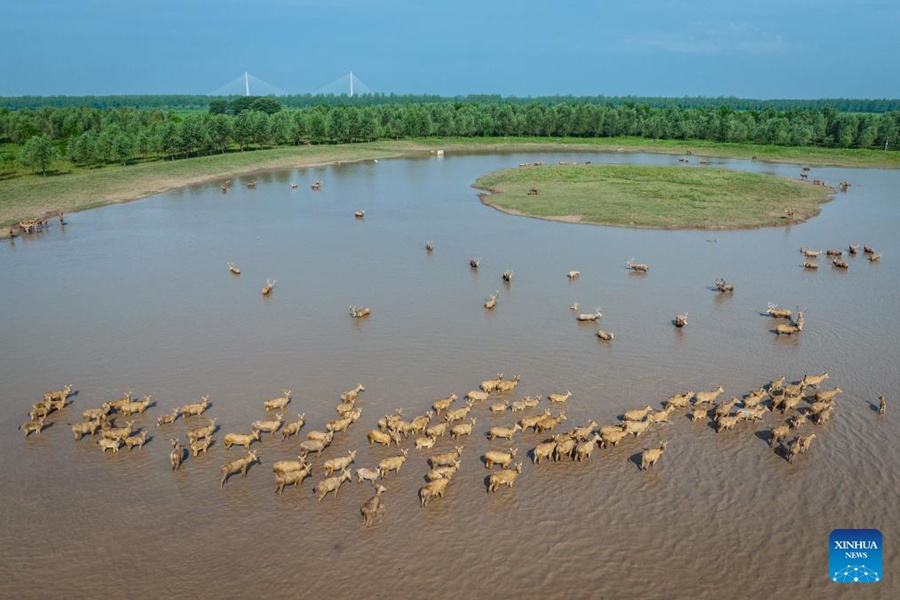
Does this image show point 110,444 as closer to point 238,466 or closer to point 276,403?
point 238,466

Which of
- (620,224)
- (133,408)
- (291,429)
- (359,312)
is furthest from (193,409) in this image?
(620,224)

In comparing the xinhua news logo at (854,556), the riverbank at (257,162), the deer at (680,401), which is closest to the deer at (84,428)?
the deer at (680,401)

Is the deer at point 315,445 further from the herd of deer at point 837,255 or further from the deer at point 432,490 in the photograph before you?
the herd of deer at point 837,255

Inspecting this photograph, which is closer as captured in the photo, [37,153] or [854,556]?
[854,556]

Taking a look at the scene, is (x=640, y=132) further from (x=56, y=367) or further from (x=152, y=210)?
→ (x=56, y=367)

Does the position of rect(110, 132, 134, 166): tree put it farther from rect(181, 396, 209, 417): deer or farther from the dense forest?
rect(181, 396, 209, 417): deer

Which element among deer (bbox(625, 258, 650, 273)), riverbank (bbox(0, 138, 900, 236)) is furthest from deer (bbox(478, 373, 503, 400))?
riverbank (bbox(0, 138, 900, 236))
